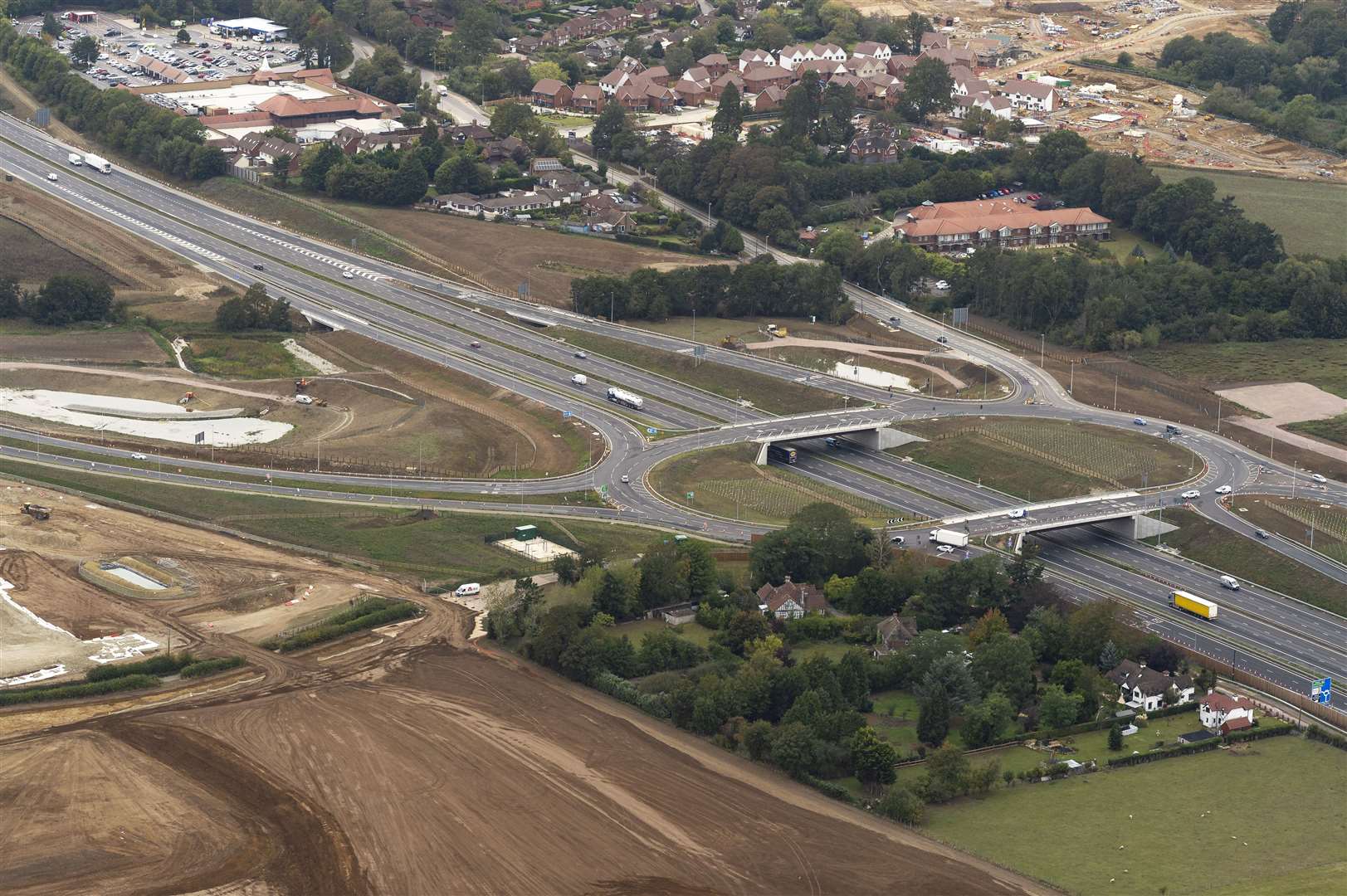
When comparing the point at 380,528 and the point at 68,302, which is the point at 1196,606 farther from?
the point at 68,302

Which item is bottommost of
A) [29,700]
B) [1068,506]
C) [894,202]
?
[29,700]

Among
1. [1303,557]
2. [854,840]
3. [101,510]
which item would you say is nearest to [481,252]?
[101,510]

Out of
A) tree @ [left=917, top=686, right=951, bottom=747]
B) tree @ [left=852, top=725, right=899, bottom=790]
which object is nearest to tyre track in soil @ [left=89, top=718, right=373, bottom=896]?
tree @ [left=852, top=725, right=899, bottom=790]

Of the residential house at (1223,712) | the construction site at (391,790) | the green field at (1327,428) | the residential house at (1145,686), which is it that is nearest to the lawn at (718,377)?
the green field at (1327,428)

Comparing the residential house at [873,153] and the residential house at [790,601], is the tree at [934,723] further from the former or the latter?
the residential house at [873,153]

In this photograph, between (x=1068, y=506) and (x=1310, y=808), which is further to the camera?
(x=1068, y=506)

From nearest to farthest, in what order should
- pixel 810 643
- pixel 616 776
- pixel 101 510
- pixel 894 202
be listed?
pixel 616 776, pixel 810 643, pixel 101 510, pixel 894 202

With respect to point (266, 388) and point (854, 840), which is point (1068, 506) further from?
point (266, 388)

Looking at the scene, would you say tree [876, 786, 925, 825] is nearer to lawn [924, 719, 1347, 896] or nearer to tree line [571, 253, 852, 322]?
lawn [924, 719, 1347, 896]
